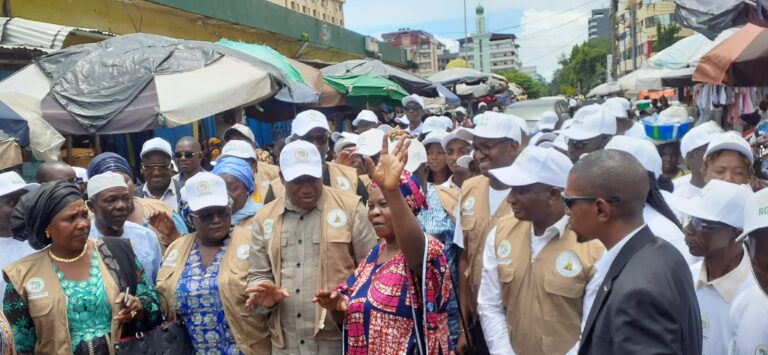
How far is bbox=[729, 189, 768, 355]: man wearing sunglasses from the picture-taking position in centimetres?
250

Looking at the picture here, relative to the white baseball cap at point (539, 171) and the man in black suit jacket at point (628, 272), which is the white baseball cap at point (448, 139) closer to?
the white baseball cap at point (539, 171)

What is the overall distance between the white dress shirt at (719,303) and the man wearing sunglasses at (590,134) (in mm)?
2529

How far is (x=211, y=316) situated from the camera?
13.2 ft

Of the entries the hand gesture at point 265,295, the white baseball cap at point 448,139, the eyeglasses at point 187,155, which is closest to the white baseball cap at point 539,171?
the hand gesture at point 265,295

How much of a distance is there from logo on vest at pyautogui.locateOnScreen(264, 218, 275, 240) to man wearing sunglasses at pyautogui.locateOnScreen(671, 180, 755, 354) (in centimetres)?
220

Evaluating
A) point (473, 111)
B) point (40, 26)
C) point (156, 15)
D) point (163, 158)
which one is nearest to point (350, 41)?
point (473, 111)

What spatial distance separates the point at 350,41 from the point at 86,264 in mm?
22967

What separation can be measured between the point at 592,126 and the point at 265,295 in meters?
3.14

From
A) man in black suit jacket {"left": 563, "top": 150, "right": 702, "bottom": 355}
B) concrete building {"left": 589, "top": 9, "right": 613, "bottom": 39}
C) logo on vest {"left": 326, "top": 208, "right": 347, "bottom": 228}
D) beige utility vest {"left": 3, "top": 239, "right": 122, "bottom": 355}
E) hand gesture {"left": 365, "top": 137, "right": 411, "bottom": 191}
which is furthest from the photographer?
concrete building {"left": 589, "top": 9, "right": 613, "bottom": 39}

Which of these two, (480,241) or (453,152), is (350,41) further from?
(480,241)

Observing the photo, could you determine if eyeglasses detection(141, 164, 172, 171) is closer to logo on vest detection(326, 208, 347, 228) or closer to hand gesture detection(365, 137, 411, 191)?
logo on vest detection(326, 208, 347, 228)

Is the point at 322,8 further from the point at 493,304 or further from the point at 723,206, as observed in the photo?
the point at 723,206

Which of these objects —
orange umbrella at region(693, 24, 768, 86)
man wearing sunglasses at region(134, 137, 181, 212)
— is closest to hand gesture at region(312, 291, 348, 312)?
man wearing sunglasses at region(134, 137, 181, 212)

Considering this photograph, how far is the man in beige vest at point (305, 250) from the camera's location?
12.7 feet
